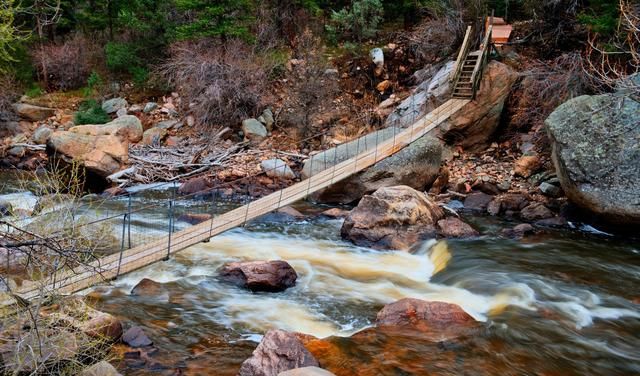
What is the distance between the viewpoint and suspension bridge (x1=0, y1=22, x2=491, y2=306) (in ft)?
16.8

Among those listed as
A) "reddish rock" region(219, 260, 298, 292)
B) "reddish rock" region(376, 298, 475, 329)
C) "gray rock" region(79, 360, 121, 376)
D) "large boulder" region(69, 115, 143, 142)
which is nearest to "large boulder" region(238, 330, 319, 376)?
"gray rock" region(79, 360, 121, 376)

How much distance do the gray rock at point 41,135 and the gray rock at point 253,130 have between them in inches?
258

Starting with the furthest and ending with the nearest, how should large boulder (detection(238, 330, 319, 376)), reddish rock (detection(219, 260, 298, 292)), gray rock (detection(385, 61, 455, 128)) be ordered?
gray rock (detection(385, 61, 455, 128)) → reddish rock (detection(219, 260, 298, 292)) → large boulder (detection(238, 330, 319, 376))

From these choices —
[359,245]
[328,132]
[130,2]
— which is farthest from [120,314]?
[130,2]

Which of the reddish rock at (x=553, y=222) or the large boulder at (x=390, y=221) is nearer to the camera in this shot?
the large boulder at (x=390, y=221)

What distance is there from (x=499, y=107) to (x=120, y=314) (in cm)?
1021

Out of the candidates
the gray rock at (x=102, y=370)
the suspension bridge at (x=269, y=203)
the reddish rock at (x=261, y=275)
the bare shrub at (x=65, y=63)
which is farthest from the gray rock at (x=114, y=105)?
the gray rock at (x=102, y=370)

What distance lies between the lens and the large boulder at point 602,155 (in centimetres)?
819

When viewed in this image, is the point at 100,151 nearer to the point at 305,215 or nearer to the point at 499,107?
the point at 305,215

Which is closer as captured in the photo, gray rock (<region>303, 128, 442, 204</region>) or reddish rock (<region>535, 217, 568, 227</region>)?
reddish rock (<region>535, 217, 568, 227</region>)

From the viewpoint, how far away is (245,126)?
1490 cm

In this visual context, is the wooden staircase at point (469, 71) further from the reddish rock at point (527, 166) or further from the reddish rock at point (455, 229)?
the reddish rock at point (455, 229)

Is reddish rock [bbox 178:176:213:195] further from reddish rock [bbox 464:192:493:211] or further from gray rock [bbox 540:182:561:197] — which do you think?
gray rock [bbox 540:182:561:197]

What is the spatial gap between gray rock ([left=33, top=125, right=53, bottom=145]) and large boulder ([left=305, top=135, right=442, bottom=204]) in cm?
1036
